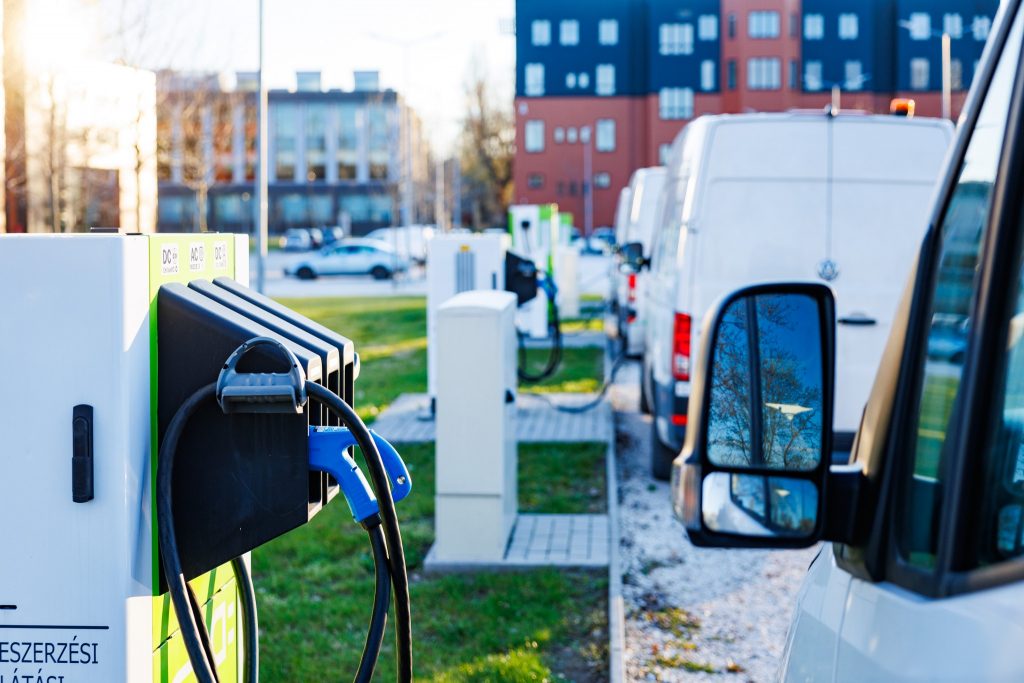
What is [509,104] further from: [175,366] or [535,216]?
[175,366]

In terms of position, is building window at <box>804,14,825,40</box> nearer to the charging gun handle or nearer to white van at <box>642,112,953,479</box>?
white van at <box>642,112,953,479</box>

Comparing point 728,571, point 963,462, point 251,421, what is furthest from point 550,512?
point 963,462

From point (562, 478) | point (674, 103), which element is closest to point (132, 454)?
point (562, 478)

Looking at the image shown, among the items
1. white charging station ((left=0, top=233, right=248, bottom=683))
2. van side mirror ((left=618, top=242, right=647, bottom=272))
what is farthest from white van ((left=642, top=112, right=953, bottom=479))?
white charging station ((left=0, top=233, right=248, bottom=683))

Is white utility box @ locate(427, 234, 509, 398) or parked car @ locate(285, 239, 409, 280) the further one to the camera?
parked car @ locate(285, 239, 409, 280)

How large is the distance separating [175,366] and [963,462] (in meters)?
1.37

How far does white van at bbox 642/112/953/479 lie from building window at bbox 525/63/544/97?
226ft

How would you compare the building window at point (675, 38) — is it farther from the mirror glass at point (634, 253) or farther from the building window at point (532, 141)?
the mirror glass at point (634, 253)

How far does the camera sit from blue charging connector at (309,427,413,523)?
2.38m

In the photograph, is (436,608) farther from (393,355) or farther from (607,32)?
(607,32)

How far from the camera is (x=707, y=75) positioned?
73875 millimetres

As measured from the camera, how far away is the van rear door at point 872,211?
8445mm

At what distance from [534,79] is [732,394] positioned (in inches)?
2993

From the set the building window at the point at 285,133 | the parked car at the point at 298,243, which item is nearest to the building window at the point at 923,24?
the parked car at the point at 298,243
